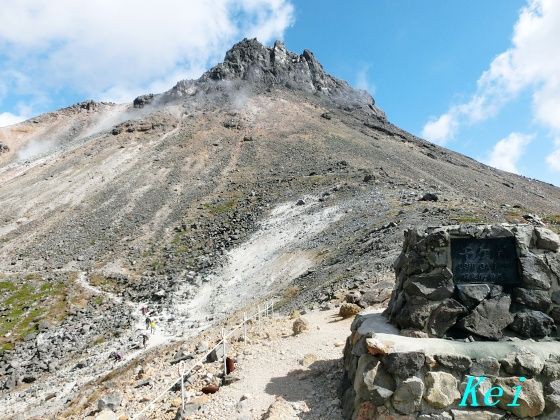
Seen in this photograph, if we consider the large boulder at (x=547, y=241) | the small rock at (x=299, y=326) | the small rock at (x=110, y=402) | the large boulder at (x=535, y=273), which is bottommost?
the small rock at (x=110, y=402)

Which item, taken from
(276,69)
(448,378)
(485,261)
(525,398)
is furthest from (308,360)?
(276,69)

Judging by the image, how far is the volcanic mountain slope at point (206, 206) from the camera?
37625 mm

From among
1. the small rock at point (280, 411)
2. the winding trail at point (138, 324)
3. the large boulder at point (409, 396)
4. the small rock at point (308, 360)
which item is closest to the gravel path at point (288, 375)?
the small rock at point (308, 360)

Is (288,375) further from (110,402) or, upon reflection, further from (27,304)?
(27,304)

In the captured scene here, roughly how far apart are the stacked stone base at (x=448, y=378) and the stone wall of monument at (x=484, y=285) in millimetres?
674

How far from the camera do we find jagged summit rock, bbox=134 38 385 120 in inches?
5261

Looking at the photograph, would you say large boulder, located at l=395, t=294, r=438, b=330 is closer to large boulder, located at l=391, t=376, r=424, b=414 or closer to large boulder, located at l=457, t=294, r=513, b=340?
large boulder, located at l=457, t=294, r=513, b=340

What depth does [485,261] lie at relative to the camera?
1308 centimetres

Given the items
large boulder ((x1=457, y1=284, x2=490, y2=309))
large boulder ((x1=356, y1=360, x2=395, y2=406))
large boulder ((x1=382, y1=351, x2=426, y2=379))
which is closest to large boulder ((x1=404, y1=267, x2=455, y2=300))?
large boulder ((x1=457, y1=284, x2=490, y2=309))

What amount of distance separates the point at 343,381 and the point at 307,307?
12.1m

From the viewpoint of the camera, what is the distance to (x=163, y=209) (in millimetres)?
73750

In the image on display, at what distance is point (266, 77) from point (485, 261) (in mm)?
131444

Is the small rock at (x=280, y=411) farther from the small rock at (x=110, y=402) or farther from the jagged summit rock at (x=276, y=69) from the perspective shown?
the jagged summit rock at (x=276, y=69)

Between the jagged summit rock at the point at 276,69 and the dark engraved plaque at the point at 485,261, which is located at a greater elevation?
the jagged summit rock at the point at 276,69
